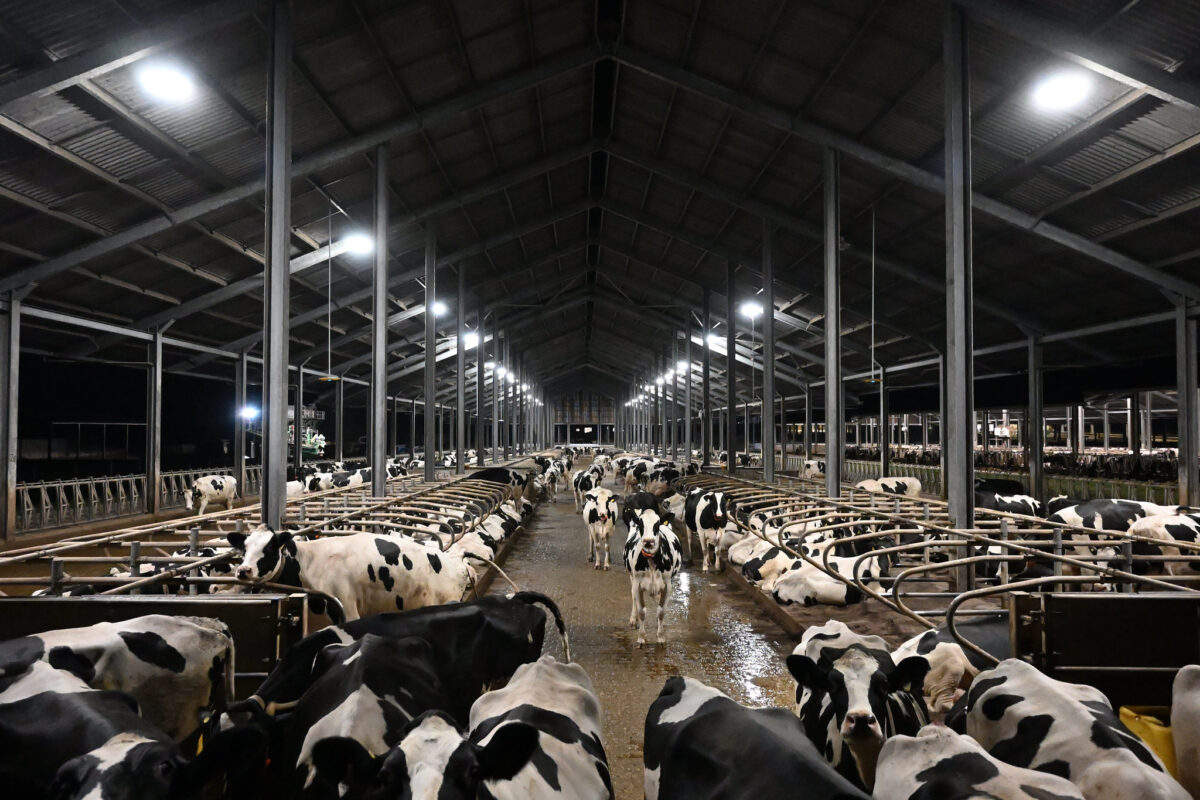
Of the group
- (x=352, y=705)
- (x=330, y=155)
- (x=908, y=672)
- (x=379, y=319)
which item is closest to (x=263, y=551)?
(x=352, y=705)

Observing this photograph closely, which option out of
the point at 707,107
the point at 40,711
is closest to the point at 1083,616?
the point at 40,711

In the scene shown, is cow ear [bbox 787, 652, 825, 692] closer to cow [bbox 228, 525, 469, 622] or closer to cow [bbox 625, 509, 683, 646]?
cow [bbox 228, 525, 469, 622]

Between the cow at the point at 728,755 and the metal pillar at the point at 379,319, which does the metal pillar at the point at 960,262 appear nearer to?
the cow at the point at 728,755

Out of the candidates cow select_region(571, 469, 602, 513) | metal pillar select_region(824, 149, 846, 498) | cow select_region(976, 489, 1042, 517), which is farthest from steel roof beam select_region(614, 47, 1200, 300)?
cow select_region(571, 469, 602, 513)

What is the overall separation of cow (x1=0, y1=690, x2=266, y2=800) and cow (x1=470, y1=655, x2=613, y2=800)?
0.91 metres

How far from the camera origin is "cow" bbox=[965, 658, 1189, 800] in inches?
100

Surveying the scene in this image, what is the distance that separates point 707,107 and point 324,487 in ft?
43.6

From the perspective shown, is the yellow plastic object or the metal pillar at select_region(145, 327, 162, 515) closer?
the yellow plastic object

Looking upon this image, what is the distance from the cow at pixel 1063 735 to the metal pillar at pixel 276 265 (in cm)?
698

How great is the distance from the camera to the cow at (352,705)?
2.98 meters

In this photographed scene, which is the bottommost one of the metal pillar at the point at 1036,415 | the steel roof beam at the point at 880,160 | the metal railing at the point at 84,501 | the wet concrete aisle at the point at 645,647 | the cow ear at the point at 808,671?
the wet concrete aisle at the point at 645,647

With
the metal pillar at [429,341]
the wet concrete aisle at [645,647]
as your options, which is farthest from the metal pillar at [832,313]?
the metal pillar at [429,341]

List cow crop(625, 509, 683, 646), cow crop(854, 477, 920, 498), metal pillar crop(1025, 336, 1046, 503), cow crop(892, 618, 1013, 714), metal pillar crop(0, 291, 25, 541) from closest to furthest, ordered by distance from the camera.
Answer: cow crop(892, 618, 1013, 714) → cow crop(625, 509, 683, 646) → metal pillar crop(0, 291, 25, 541) → metal pillar crop(1025, 336, 1046, 503) → cow crop(854, 477, 920, 498)

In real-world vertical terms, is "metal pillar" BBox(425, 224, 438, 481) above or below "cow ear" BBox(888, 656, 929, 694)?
above
